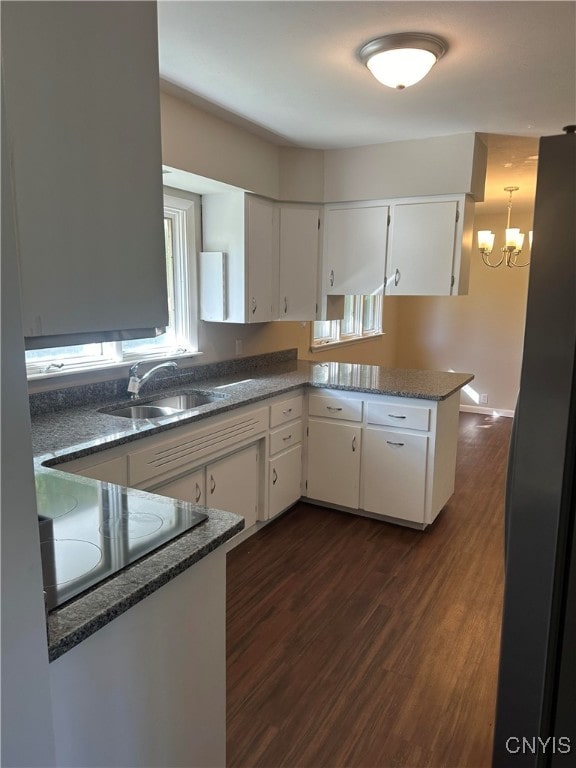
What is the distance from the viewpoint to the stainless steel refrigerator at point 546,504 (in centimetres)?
85

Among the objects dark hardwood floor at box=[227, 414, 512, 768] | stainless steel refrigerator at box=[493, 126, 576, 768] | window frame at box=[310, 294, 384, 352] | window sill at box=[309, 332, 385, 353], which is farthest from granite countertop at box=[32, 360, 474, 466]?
stainless steel refrigerator at box=[493, 126, 576, 768]

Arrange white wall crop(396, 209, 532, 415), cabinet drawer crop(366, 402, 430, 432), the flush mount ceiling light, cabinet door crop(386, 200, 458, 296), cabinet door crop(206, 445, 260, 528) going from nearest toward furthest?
the flush mount ceiling light < cabinet door crop(206, 445, 260, 528) < cabinet drawer crop(366, 402, 430, 432) < cabinet door crop(386, 200, 458, 296) < white wall crop(396, 209, 532, 415)

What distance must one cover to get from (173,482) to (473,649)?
5.02 feet

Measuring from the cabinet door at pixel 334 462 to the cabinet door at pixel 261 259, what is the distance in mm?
855

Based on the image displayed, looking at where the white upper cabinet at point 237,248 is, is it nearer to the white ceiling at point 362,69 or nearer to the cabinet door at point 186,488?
the white ceiling at point 362,69

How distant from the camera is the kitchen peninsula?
1008 millimetres

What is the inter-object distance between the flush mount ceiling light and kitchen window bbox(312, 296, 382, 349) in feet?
8.41

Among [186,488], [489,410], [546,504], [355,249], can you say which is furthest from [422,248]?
[489,410]

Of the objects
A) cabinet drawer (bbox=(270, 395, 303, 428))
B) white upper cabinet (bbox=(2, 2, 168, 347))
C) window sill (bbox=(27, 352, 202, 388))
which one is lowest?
cabinet drawer (bbox=(270, 395, 303, 428))

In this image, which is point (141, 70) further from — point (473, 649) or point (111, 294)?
point (473, 649)

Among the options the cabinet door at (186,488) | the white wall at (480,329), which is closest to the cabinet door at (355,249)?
the cabinet door at (186,488)

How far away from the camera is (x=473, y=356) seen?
21.6 feet

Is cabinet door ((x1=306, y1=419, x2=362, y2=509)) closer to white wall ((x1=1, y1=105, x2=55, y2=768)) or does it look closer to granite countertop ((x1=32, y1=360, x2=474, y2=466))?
granite countertop ((x1=32, y1=360, x2=474, y2=466))

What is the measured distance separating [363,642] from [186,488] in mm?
1084
